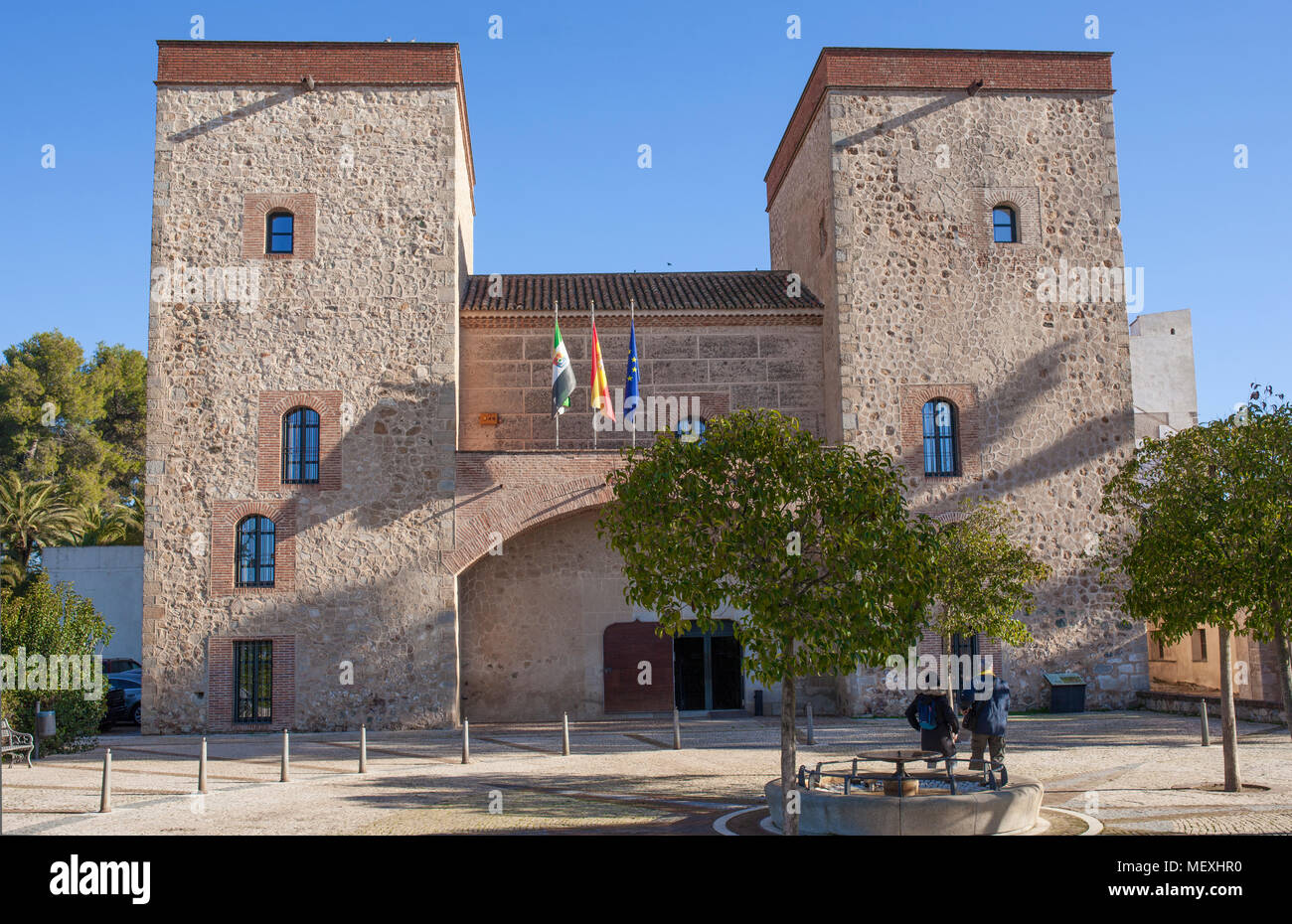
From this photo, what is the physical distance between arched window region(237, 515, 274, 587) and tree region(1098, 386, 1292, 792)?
53.2 ft

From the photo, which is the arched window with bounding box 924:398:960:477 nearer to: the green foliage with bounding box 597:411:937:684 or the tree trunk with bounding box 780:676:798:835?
the green foliage with bounding box 597:411:937:684

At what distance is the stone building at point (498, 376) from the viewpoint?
2169 cm

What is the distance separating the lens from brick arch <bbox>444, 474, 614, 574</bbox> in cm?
2192

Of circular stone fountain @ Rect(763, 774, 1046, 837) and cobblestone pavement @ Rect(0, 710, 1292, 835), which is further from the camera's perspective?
cobblestone pavement @ Rect(0, 710, 1292, 835)

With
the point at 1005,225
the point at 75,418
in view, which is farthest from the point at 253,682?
the point at 75,418

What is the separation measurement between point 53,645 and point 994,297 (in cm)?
1992

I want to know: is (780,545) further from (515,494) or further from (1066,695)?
(1066,695)

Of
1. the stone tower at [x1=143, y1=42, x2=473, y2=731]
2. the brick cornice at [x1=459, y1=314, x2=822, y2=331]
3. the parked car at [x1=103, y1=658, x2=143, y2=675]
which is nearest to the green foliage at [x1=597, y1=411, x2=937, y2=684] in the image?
the stone tower at [x1=143, y1=42, x2=473, y2=731]

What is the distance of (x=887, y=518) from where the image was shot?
1056 cm

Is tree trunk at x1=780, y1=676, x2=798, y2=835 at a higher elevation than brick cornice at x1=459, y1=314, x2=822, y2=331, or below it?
below

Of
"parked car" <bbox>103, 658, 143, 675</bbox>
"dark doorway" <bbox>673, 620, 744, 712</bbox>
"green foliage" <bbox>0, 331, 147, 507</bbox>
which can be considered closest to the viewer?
"dark doorway" <bbox>673, 620, 744, 712</bbox>
